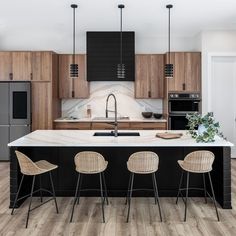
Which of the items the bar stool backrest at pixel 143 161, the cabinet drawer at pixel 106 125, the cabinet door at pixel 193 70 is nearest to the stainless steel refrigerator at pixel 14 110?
the cabinet drawer at pixel 106 125

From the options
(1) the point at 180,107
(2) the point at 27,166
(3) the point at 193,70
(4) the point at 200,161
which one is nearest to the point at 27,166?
(2) the point at 27,166

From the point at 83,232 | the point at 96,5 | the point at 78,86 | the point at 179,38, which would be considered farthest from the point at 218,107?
the point at 83,232

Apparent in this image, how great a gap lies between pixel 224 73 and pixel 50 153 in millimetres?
Result: 4306

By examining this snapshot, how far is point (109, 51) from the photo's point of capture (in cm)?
→ 664

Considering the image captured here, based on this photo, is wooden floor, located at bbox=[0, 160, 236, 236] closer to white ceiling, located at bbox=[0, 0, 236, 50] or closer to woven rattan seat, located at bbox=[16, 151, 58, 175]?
woven rattan seat, located at bbox=[16, 151, 58, 175]

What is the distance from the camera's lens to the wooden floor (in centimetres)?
335

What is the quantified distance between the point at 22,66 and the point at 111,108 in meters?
2.14

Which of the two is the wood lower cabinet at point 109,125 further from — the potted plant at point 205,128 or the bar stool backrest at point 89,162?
the bar stool backrest at point 89,162

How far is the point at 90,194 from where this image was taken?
14.6ft

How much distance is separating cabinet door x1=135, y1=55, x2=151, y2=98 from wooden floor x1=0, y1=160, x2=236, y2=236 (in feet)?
9.77

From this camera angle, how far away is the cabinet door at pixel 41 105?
6.49 m

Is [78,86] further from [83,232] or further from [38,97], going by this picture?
[83,232]

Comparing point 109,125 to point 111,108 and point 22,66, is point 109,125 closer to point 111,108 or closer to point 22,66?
point 111,108

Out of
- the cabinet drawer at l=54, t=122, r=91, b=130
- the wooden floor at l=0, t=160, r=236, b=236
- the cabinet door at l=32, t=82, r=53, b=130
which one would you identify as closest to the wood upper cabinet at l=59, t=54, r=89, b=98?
the cabinet door at l=32, t=82, r=53, b=130
